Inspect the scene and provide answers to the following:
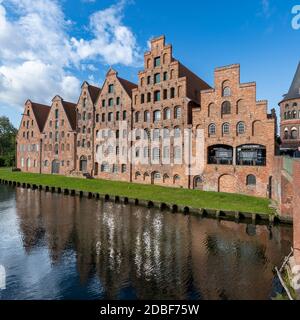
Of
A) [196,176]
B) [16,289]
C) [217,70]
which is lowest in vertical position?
[16,289]

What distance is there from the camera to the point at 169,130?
3672 centimetres

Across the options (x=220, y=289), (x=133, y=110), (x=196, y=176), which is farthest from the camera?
(x=133, y=110)

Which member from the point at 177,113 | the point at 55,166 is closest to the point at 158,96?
the point at 177,113

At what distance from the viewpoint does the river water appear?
1178 cm

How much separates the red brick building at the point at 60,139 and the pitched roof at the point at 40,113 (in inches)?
129

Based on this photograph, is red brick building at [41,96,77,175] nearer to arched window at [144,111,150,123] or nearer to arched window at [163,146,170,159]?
arched window at [144,111,150,123]

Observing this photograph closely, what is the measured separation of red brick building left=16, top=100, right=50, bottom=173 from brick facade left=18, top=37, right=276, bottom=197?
714 cm

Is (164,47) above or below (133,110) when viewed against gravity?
above

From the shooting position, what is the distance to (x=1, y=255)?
15695 millimetres

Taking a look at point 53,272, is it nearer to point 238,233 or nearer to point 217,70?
point 238,233

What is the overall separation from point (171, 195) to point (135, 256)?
52.8 ft

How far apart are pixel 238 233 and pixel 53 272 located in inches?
546

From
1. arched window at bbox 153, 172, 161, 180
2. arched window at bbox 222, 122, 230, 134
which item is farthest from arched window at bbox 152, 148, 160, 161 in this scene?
arched window at bbox 222, 122, 230, 134

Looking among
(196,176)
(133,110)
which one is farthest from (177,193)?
(133,110)
